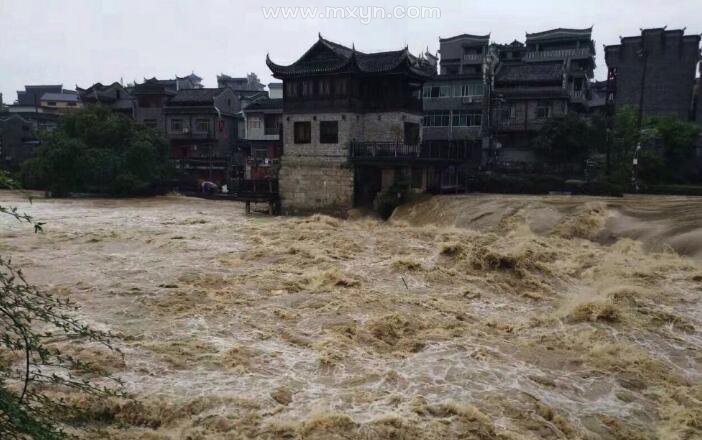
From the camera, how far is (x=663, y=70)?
139ft

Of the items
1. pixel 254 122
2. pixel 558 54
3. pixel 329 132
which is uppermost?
pixel 558 54

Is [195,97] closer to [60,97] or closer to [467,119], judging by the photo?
[467,119]

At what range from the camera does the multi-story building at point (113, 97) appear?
5219 centimetres

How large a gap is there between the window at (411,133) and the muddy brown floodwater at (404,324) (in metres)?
9.22

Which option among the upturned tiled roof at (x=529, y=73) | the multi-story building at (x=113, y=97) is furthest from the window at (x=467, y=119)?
the multi-story building at (x=113, y=97)

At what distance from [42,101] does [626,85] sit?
2522 inches

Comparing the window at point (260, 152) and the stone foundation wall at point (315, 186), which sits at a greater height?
the window at point (260, 152)

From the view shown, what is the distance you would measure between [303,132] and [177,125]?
67.1 ft

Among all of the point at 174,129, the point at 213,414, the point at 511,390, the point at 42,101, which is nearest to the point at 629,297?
the point at 511,390

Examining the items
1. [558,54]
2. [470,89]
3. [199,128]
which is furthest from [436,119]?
[199,128]

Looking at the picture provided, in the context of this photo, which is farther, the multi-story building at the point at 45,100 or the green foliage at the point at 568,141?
the multi-story building at the point at 45,100

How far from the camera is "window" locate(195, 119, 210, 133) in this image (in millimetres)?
47969

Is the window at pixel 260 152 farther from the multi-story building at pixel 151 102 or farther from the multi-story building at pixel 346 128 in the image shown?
the multi-story building at pixel 346 128

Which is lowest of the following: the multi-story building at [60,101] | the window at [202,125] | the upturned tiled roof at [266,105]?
the window at [202,125]
